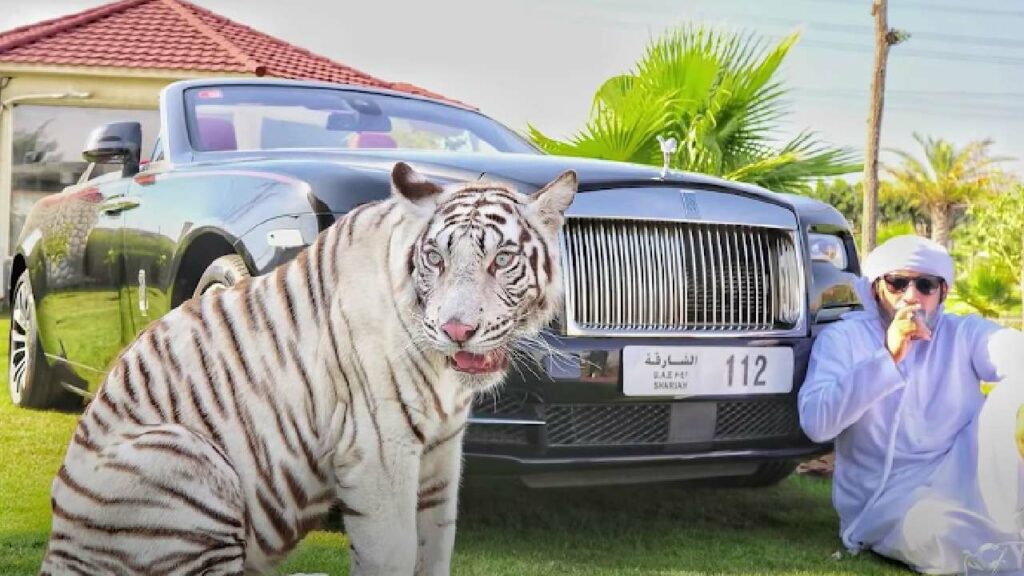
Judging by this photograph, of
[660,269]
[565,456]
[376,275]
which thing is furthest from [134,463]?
[660,269]

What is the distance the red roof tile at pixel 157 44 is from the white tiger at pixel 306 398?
9979mm

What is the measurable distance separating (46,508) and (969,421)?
2.93 metres

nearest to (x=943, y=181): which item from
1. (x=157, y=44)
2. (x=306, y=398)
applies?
Result: (x=157, y=44)

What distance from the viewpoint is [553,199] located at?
8.17 feet

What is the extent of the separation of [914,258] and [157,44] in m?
10.9

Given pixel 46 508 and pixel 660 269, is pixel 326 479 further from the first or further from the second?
pixel 46 508

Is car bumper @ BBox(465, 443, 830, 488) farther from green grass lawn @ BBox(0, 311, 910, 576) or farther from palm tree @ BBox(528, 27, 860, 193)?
palm tree @ BBox(528, 27, 860, 193)

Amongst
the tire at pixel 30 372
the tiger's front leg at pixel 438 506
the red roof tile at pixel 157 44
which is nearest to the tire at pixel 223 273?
the tiger's front leg at pixel 438 506

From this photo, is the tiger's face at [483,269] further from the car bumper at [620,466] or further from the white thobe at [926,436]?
the white thobe at [926,436]

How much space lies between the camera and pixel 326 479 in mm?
2691

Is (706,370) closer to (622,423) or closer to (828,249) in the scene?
(622,423)

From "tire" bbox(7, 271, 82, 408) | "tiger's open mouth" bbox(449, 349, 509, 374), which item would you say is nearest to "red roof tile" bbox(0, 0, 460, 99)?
"tire" bbox(7, 271, 82, 408)

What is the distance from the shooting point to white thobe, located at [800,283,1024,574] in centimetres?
374

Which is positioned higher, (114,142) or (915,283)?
(114,142)
